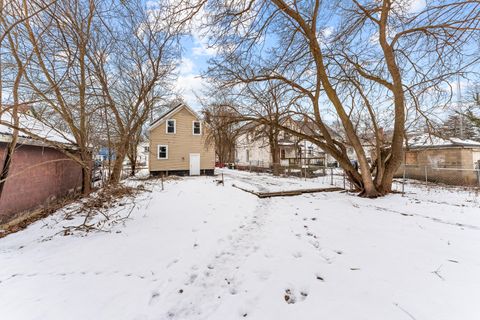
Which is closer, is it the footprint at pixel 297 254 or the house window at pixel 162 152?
the footprint at pixel 297 254

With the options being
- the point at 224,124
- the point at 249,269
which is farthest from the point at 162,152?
the point at 249,269

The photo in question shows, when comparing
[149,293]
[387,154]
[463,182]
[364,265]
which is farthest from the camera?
[463,182]

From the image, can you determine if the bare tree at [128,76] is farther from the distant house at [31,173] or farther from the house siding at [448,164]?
the house siding at [448,164]

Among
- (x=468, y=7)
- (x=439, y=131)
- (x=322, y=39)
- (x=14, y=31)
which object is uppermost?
(x=322, y=39)

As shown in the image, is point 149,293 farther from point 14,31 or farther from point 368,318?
point 14,31

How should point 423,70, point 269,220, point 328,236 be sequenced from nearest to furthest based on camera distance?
point 328,236
point 269,220
point 423,70

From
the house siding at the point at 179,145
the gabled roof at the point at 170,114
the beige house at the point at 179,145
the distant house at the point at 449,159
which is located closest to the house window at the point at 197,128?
the beige house at the point at 179,145

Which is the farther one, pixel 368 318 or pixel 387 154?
pixel 387 154

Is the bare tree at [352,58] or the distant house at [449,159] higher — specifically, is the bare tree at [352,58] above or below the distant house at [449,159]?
above

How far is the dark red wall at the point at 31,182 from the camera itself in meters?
5.74

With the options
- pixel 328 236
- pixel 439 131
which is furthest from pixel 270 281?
pixel 439 131

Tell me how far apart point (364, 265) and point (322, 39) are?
7.44 meters

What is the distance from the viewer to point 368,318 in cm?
172

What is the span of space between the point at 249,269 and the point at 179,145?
15946mm
